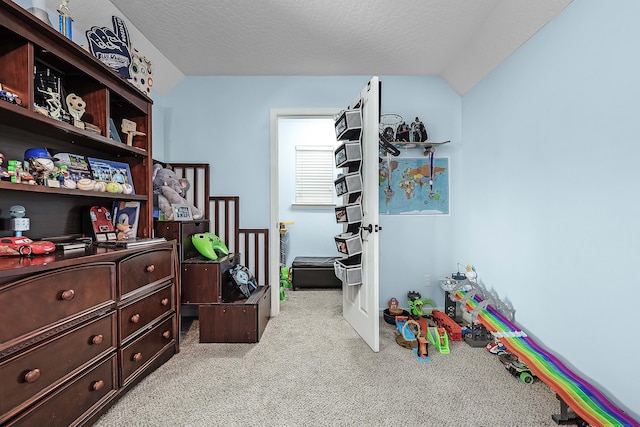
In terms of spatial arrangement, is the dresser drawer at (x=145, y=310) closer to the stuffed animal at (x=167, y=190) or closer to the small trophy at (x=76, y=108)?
the stuffed animal at (x=167, y=190)

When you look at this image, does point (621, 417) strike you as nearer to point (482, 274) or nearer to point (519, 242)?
point (519, 242)

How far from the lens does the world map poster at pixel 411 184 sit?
3.04 metres

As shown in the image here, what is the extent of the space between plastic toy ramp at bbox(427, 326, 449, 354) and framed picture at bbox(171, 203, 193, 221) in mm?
2230

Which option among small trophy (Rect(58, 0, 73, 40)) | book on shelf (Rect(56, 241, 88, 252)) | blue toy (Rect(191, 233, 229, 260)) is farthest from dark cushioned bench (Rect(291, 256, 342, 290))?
small trophy (Rect(58, 0, 73, 40))

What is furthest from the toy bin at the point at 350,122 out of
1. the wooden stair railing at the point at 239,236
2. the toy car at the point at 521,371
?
the toy car at the point at 521,371

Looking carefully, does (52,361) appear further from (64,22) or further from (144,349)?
(64,22)

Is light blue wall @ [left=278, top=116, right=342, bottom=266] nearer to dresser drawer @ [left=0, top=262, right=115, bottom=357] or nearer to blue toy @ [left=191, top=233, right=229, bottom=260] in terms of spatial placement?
blue toy @ [left=191, top=233, right=229, bottom=260]

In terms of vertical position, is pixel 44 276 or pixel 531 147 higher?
pixel 531 147

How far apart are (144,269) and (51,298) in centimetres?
57

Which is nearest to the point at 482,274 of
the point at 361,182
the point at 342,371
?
the point at 361,182

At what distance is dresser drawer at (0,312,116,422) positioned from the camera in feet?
3.40

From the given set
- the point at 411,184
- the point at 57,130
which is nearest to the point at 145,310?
the point at 57,130

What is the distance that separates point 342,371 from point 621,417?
1.33 metres

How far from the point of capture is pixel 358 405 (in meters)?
1.59
